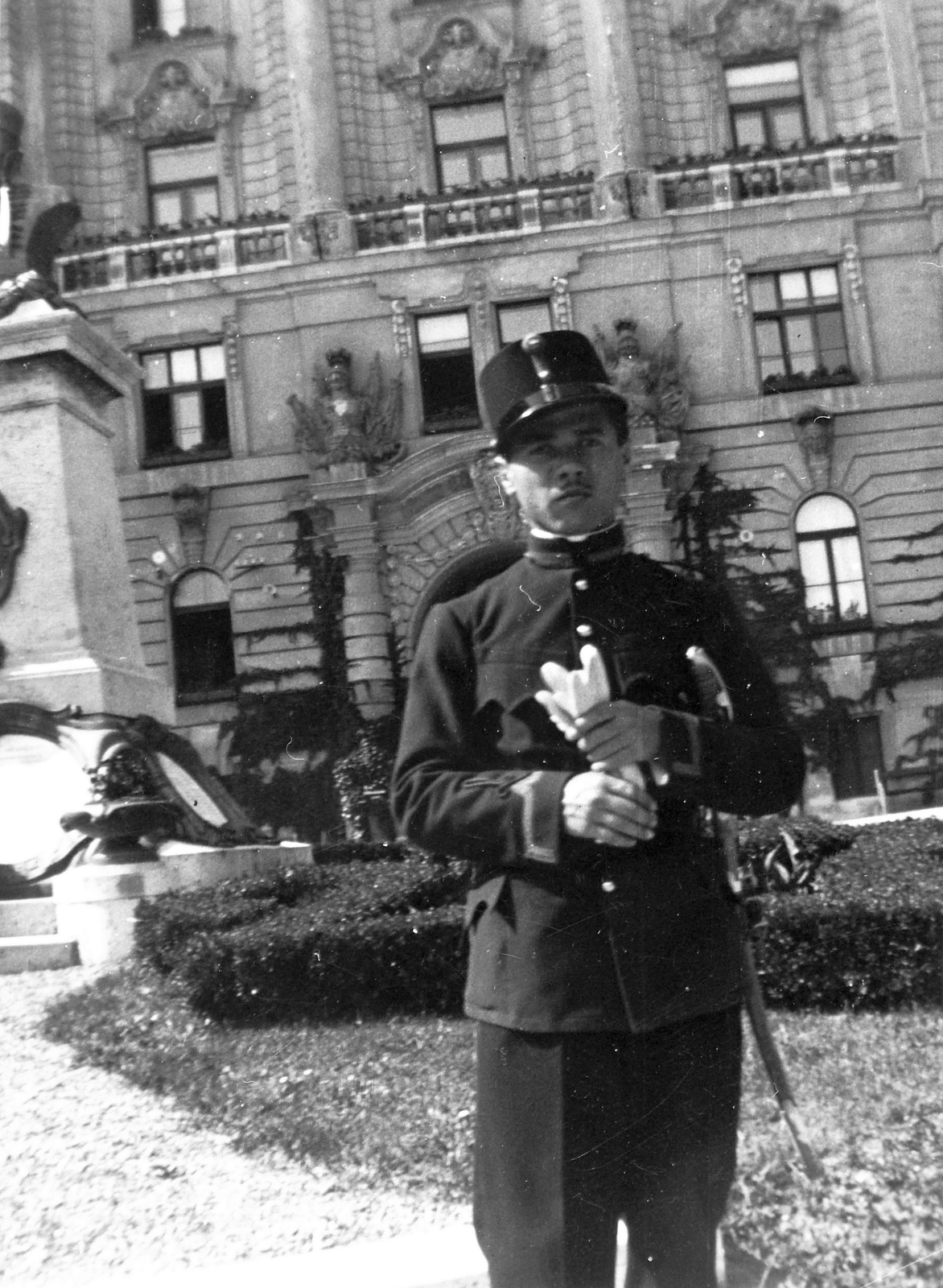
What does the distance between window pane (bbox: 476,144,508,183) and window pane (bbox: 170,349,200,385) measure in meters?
1.07

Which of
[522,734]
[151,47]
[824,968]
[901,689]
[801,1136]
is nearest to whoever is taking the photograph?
[522,734]

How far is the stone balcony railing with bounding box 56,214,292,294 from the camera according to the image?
3.82 m

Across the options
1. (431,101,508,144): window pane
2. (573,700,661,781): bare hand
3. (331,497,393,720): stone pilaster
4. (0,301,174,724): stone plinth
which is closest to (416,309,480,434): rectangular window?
(331,497,393,720): stone pilaster

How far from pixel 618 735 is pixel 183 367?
2.52 meters

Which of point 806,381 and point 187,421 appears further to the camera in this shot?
point 187,421

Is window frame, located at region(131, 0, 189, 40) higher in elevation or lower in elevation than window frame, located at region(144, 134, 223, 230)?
higher

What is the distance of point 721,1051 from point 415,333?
2.39m

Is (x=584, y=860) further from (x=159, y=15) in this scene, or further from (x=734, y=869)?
(x=159, y=15)

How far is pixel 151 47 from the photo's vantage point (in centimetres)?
378

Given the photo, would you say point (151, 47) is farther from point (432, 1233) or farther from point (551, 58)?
point (432, 1233)

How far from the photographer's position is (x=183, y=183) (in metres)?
Answer: 3.81

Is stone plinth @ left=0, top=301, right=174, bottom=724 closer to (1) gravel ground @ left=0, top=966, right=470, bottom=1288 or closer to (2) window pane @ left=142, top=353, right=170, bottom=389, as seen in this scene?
(2) window pane @ left=142, top=353, right=170, bottom=389

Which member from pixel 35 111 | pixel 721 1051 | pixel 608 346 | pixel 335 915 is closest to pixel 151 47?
pixel 35 111

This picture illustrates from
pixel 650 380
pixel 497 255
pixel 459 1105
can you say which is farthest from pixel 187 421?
pixel 459 1105
